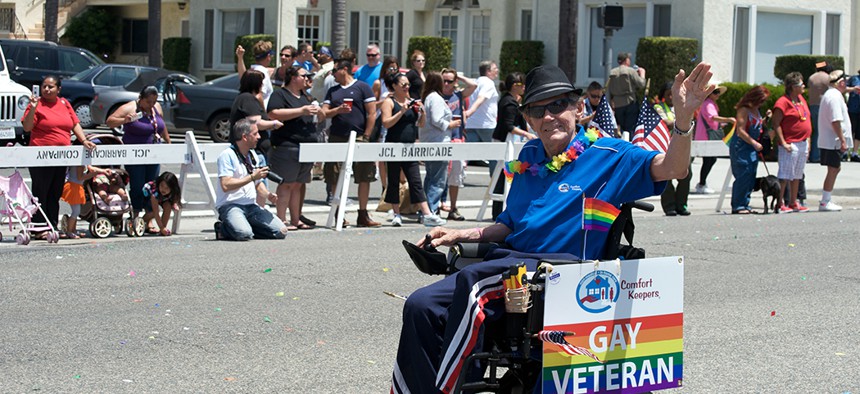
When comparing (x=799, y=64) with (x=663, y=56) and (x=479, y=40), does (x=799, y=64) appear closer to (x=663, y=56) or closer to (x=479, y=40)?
(x=663, y=56)

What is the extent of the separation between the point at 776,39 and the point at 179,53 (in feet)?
61.3

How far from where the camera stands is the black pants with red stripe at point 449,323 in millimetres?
5180

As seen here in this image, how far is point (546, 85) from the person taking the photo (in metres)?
5.59

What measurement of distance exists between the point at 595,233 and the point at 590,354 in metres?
0.60

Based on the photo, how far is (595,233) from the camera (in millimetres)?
5473

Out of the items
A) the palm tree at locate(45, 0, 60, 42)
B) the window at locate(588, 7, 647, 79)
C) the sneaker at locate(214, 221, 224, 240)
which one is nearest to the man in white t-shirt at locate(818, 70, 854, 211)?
the sneaker at locate(214, 221, 224, 240)

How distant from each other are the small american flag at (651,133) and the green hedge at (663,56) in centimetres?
2199

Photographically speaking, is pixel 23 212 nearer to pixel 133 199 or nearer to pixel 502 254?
pixel 133 199

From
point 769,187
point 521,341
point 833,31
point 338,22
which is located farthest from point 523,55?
point 521,341

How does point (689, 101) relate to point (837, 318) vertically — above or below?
above

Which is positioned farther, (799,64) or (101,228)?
(799,64)

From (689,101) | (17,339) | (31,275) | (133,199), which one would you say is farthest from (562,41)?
(689,101)

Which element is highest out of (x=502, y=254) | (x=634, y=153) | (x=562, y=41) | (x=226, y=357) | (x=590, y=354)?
(x=562, y=41)

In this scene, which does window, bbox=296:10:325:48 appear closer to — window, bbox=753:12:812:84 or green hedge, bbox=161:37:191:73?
green hedge, bbox=161:37:191:73
